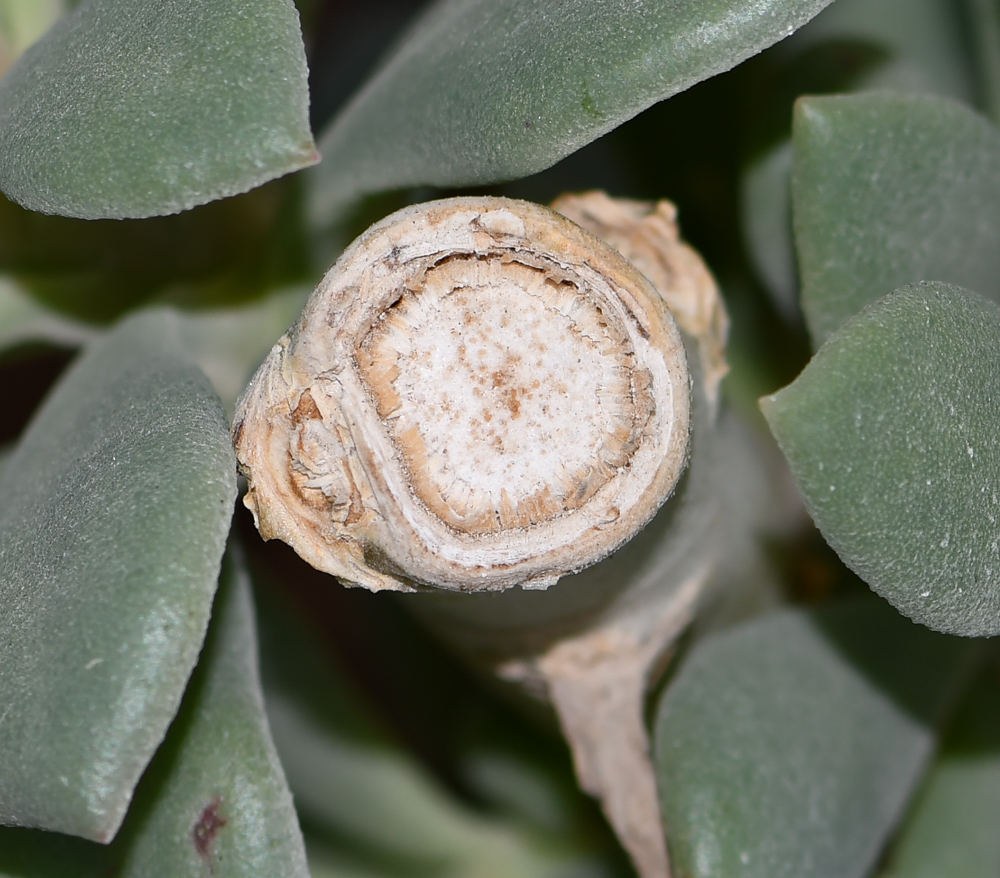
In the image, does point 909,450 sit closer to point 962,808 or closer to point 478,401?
point 478,401

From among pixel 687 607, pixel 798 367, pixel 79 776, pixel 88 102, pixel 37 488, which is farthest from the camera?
pixel 798 367

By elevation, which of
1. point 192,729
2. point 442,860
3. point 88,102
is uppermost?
point 88,102

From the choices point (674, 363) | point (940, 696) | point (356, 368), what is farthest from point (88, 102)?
point (940, 696)

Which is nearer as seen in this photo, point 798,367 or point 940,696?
point 940,696

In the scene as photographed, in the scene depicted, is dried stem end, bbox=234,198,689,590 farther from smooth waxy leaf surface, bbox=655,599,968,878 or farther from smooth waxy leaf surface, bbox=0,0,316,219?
smooth waxy leaf surface, bbox=655,599,968,878

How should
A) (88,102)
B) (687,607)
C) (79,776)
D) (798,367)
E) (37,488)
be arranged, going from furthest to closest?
(798,367)
(687,607)
(37,488)
(88,102)
(79,776)

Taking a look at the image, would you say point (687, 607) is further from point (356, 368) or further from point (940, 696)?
point (356, 368)
